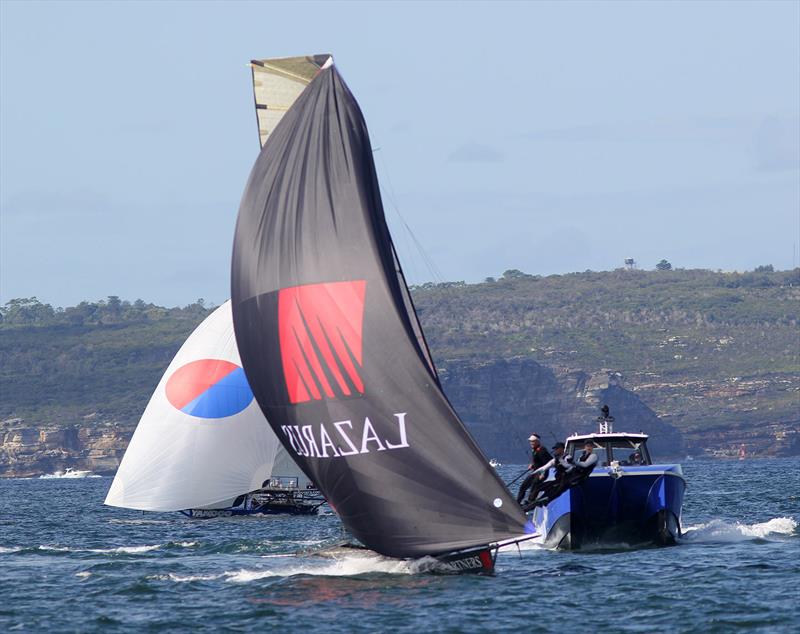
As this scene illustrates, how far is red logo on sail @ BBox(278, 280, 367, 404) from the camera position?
88.2 feet

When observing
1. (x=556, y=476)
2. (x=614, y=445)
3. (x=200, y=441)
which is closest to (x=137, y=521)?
(x=200, y=441)

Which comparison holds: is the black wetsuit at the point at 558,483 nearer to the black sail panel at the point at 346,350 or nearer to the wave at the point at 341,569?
the wave at the point at 341,569

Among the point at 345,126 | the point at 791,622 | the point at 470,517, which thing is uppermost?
the point at 345,126

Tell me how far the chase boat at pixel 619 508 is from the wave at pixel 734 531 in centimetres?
263

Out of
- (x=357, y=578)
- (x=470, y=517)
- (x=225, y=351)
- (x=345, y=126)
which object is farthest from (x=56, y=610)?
(x=225, y=351)

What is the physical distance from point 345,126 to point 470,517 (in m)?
7.29

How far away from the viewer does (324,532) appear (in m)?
46.4

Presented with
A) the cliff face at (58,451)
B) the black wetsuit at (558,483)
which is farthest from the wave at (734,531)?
the cliff face at (58,451)

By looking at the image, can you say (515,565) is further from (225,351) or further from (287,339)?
(225,351)

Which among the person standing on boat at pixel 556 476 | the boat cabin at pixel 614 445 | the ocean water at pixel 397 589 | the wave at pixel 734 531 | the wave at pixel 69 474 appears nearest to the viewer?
the ocean water at pixel 397 589

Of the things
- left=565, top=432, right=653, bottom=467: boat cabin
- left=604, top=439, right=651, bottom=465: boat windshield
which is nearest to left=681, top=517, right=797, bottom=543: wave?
left=604, top=439, right=651, bottom=465: boat windshield

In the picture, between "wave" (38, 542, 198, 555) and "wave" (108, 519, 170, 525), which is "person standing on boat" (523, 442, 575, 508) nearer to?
"wave" (38, 542, 198, 555)

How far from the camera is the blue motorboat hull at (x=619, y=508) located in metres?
33.5

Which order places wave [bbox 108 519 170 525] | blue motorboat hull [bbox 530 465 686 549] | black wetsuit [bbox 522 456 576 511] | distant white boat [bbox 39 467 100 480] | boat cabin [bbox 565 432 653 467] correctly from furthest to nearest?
1. distant white boat [bbox 39 467 100 480]
2. wave [bbox 108 519 170 525]
3. boat cabin [bbox 565 432 653 467]
4. blue motorboat hull [bbox 530 465 686 549]
5. black wetsuit [bbox 522 456 576 511]
